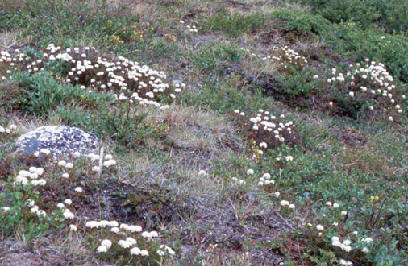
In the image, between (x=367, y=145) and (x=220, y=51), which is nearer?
(x=367, y=145)

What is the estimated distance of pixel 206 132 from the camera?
7160mm

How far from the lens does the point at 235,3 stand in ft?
43.3

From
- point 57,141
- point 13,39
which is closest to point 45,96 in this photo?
→ point 57,141

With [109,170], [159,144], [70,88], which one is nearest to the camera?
[109,170]

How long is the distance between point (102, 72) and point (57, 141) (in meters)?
2.58

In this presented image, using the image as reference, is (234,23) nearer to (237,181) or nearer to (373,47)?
(373,47)

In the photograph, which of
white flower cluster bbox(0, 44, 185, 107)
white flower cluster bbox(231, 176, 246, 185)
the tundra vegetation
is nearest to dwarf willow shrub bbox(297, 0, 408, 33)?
the tundra vegetation

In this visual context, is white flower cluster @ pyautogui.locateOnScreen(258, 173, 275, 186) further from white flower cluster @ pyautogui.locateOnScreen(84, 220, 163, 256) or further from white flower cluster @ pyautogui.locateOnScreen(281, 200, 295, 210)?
white flower cluster @ pyautogui.locateOnScreen(84, 220, 163, 256)

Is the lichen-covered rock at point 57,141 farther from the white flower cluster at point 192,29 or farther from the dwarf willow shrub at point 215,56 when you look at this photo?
the white flower cluster at point 192,29

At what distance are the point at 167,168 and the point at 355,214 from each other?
2187mm

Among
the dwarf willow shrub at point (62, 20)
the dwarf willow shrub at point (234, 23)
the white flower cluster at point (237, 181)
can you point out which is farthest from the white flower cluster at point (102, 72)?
the dwarf willow shrub at point (234, 23)

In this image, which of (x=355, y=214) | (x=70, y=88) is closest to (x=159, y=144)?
(x=70, y=88)

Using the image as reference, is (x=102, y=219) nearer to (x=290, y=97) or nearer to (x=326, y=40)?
(x=290, y=97)

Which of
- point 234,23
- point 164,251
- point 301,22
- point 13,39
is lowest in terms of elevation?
point 13,39
